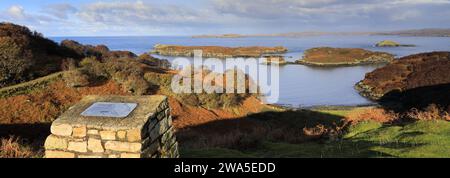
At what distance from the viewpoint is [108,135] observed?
23.7 feet

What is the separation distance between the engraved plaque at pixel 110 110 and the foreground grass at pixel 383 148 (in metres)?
4.30

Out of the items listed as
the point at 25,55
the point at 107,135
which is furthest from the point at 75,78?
the point at 107,135

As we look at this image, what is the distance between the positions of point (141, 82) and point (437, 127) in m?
17.8

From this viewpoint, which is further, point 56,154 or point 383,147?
point 383,147

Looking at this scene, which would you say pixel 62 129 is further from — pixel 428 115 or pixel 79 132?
pixel 428 115

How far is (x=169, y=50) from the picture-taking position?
128 metres

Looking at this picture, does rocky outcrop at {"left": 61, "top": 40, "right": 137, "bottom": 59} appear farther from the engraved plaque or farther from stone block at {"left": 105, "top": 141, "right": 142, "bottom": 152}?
stone block at {"left": 105, "top": 141, "right": 142, "bottom": 152}

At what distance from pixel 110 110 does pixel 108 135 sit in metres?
0.68

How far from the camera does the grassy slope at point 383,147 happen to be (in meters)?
11.2

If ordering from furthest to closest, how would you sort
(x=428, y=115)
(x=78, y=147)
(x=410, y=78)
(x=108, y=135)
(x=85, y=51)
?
(x=410, y=78) < (x=85, y=51) < (x=428, y=115) < (x=78, y=147) < (x=108, y=135)

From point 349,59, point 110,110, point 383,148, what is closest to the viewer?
point 110,110

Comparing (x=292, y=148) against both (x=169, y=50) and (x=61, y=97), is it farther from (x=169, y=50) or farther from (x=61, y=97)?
(x=169, y=50)

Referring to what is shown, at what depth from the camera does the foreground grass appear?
11.1 meters
